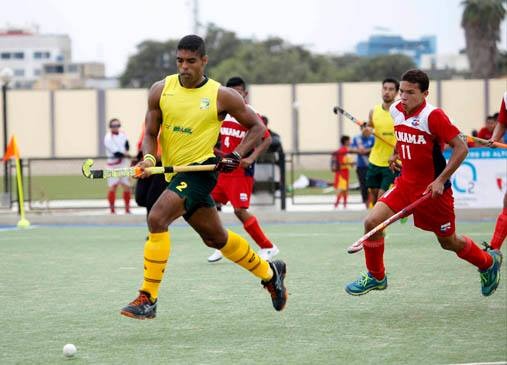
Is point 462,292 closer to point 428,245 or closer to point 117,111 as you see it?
point 428,245

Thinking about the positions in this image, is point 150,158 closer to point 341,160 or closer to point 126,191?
point 126,191

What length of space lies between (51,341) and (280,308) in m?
1.87

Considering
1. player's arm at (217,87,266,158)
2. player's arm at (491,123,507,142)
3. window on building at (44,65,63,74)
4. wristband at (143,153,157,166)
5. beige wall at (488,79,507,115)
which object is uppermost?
window on building at (44,65,63,74)

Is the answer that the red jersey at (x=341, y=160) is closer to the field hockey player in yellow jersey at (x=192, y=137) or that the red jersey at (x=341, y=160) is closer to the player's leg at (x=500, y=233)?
the player's leg at (x=500, y=233)

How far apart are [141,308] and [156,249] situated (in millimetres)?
458

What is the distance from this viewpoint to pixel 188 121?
8648 millimetres

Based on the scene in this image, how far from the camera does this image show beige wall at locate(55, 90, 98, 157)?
5866cm

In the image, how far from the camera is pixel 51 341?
26.3ft

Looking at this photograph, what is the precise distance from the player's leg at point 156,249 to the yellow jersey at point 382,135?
6.35 meters

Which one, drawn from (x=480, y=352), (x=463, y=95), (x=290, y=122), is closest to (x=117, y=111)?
(x=290, y=122)

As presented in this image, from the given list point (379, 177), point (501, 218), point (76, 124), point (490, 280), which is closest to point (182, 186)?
point (490, 280)

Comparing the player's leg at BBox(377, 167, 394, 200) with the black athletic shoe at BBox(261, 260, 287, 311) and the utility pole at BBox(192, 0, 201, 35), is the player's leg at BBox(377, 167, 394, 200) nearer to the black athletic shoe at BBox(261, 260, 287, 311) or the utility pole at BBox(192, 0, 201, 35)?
the black athletic shoe at BBox(261, 260, 287, 311)

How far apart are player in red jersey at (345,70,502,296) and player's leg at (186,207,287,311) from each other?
29.9 inches

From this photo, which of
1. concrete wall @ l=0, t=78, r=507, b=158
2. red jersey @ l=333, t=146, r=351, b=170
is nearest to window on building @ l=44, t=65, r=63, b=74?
concrete wall @ l=0, t=78, r=507, b=158
